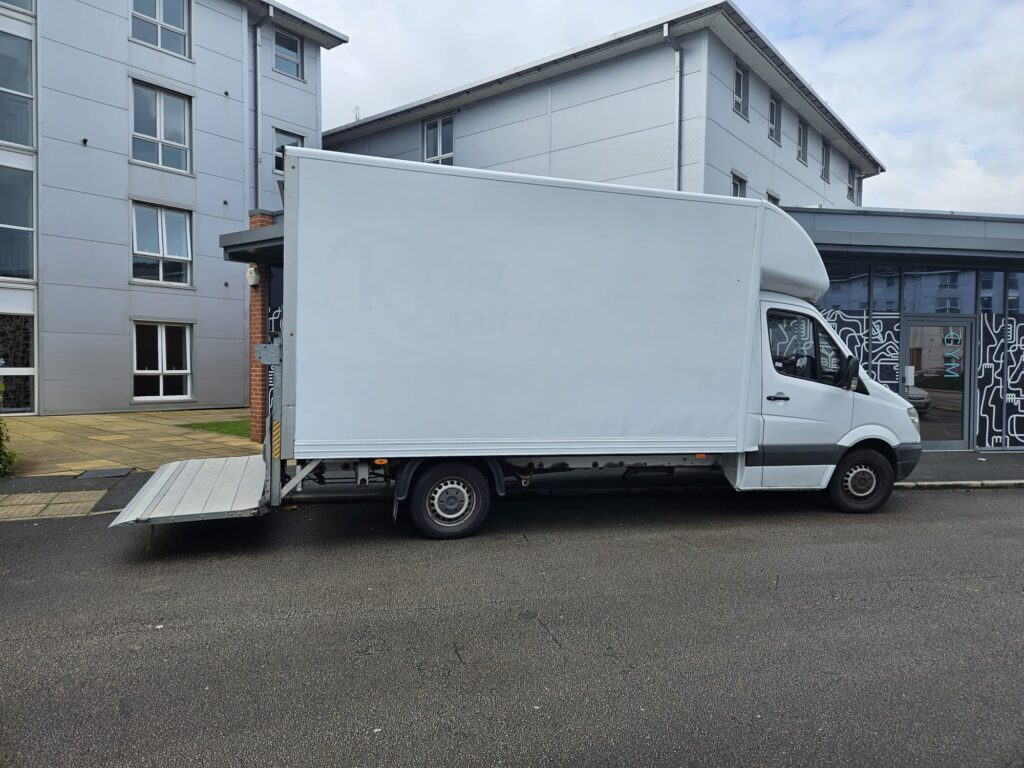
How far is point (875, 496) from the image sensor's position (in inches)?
284

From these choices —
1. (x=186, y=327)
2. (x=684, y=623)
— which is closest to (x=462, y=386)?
(x=684, y=623)

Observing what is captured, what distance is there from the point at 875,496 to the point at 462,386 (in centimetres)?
465

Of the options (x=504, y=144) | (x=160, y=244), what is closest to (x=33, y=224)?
(x=160, y=244)

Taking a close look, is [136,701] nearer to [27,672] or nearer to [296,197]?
[27,672]

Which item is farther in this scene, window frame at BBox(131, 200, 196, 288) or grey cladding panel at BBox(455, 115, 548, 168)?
grey cladding panel at BBox(455, 115, 548, 168)

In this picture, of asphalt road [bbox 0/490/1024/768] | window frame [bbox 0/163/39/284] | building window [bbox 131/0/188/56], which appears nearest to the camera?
asphalt road [bbox 0/490/1024/768]

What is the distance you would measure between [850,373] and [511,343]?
139 inches

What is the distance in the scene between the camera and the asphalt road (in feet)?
9.59

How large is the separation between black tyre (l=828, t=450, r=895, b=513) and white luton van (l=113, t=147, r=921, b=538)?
1.50ft

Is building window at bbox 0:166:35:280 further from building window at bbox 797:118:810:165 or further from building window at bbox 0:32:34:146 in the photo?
building window at bbox 797:118:810:165

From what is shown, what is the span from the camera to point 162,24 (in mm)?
18969

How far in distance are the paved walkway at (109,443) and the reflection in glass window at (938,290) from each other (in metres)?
11.4

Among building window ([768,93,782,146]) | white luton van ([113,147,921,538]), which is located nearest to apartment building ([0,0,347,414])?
white luton van ([113,147,921,538])

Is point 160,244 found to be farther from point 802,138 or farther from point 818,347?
point 802,138
